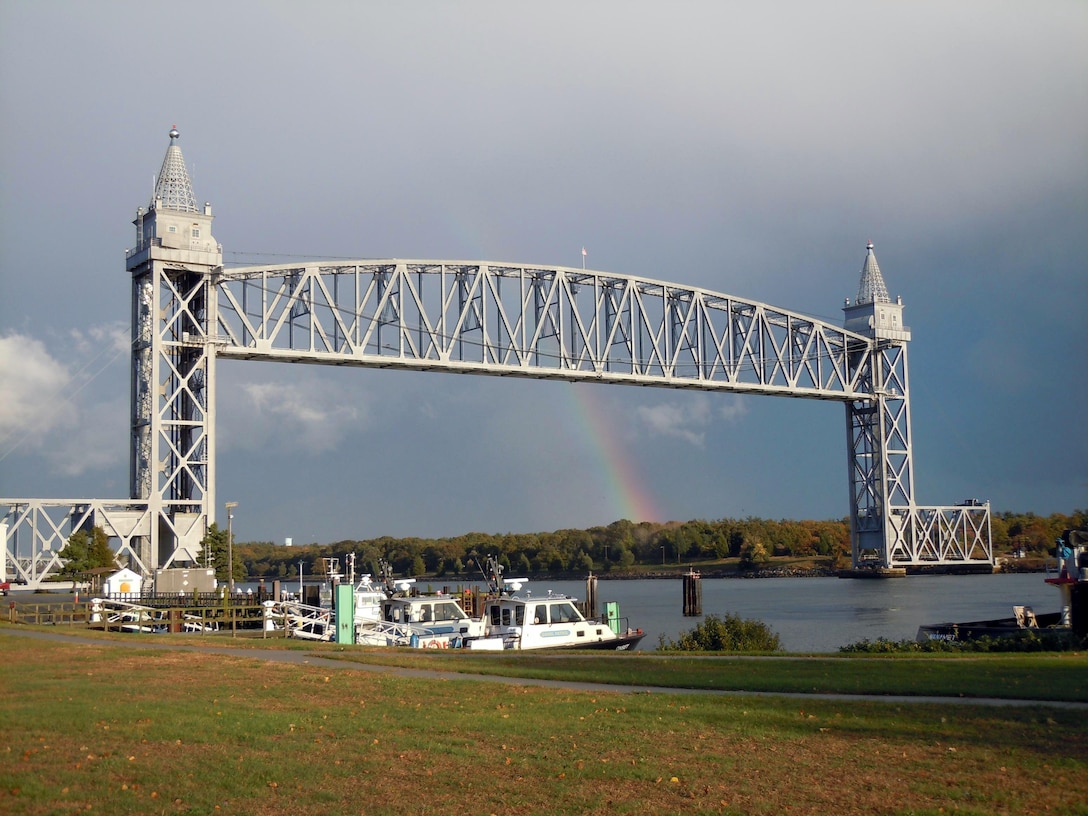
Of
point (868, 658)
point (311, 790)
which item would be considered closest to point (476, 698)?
point (311, 790)

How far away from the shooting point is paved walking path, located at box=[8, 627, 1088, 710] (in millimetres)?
16547

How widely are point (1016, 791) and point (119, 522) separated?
61.9 m

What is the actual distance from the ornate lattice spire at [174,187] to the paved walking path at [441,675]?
4075 cm

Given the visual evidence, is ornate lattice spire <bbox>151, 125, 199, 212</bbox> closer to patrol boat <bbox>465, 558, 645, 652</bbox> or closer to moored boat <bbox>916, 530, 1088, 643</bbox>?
patrol boat <bbox>465, 558, 645, 652</bbox>

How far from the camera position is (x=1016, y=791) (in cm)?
1100

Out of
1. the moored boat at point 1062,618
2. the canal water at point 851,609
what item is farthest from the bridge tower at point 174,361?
the moored boat at point 1062,618

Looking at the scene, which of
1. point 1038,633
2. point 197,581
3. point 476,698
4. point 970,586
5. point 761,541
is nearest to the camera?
point 476,698

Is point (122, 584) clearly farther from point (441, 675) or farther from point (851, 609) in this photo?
point (851, 609)

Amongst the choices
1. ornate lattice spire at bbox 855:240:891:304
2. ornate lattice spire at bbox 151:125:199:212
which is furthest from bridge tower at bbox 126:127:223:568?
ornate lattice spire at bbox 855:240:891:304

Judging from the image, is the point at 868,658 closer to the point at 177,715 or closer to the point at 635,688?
the point at 635,688

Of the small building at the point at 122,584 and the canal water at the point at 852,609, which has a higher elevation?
the small building at the point at 122,584

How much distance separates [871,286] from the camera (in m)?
123

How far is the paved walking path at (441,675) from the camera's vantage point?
1655cm

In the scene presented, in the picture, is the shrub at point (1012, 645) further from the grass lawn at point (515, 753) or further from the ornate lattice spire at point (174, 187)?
the ornate lattice spire at point (174, 187)
